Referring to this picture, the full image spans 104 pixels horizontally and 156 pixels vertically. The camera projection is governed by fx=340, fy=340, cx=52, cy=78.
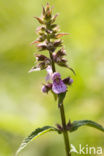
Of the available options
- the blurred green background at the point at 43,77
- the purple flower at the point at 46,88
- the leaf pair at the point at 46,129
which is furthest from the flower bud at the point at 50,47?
the blurred green background at the point at 43,77

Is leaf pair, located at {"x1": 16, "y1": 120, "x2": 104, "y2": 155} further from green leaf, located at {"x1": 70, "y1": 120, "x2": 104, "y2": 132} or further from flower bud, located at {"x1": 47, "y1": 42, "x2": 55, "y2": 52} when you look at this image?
flower bud, located at {"x1": 47, "y1": 42, "x2": 55, "y2": 52}

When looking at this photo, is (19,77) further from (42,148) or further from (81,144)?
(81,144)

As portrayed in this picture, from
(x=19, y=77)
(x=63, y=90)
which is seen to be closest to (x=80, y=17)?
(x=19, y=77)

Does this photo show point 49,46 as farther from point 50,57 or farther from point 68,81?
point 68,81

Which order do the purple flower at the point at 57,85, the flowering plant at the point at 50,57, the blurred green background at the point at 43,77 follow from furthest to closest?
the blurred green background at the point at 43,77 → the flowering plant at the point at 50,57 → the purple flower at the point at 57,85

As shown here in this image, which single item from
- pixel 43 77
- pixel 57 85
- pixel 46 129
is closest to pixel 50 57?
pixel 57 85

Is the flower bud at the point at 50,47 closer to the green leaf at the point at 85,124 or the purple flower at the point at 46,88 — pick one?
the purple flower at the point at 46,88
